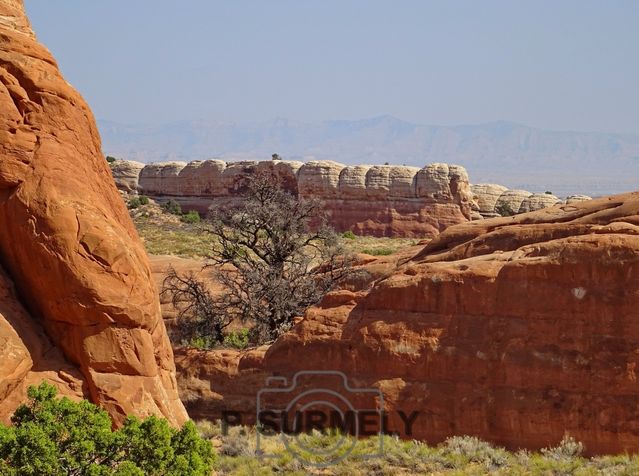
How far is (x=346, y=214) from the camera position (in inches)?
2559

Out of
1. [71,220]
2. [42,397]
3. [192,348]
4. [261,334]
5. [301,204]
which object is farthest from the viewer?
[301,204]

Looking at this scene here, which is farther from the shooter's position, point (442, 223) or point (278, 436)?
point (442, 223)

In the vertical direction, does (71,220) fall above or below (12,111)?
below

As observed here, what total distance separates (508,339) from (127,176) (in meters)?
62.4

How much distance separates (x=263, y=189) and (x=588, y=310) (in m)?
13.8

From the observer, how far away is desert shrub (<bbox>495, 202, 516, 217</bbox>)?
59.4 meters

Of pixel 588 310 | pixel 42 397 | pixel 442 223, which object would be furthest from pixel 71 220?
pixel 442 223

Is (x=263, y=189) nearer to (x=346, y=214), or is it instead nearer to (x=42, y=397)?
(x=42, y=397)

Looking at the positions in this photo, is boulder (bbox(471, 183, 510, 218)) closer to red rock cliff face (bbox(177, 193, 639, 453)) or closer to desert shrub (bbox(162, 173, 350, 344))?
desert shrub (bbox(162, 173, 350, 344))

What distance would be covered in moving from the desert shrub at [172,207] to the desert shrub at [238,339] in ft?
151

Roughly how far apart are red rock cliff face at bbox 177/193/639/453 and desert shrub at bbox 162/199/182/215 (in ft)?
169

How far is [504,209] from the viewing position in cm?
6044

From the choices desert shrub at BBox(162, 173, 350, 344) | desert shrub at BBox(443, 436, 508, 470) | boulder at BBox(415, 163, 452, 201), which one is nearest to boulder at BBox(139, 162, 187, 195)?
boulder at BBox(415, 163, 452, 201)

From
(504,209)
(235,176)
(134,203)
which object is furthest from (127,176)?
(504,209)
